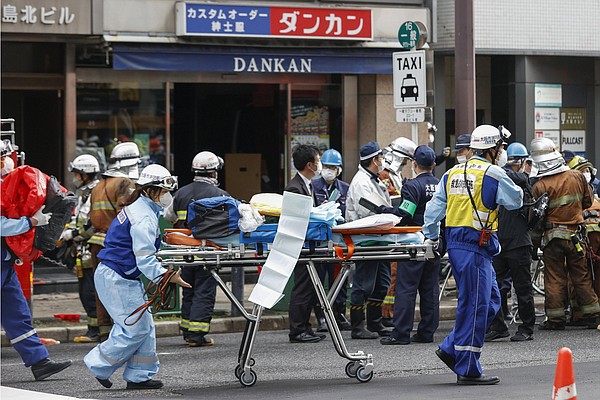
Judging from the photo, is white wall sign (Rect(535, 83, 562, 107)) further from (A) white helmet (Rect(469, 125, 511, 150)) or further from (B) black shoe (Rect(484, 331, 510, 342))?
(A) white helmet (Rect(469, 125, 511, 150))

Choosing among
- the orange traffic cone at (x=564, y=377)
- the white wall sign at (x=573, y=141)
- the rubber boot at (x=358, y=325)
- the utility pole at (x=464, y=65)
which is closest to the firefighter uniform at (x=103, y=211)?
the rubber boot at (x=358, y=325)

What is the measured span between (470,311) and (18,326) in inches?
142

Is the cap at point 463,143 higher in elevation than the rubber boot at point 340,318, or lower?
higher

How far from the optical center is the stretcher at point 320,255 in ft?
32.9

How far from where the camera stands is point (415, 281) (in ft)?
42.5

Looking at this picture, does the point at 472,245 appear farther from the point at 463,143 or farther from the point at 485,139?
the point at 463,143

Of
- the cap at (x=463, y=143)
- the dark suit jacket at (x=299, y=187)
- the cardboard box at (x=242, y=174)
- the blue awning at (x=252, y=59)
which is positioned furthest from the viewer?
the cardboard box at (x=242, y=174)

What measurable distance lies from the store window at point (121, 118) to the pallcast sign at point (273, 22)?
3.68 ft

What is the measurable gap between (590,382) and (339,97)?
10841mm

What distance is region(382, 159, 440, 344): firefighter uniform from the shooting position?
12.9 metres

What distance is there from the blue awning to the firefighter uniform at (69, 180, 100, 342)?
15.3 feet

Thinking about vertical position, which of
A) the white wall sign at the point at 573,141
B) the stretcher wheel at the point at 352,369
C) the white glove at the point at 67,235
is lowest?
the stretcher wheel at the point at 352,369

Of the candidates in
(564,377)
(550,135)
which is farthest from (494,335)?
(550,135)

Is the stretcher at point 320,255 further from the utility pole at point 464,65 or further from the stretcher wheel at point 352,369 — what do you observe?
the utility pole at point 464,65
